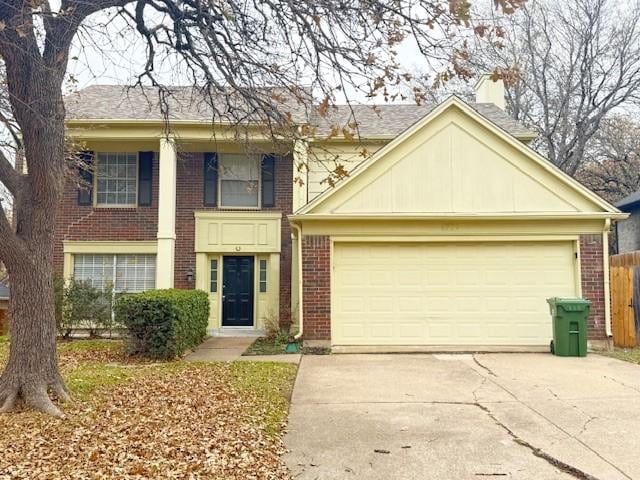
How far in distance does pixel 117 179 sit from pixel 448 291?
955 centimetres

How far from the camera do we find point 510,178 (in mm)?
10742

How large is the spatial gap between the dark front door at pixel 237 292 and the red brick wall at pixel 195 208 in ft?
2.90

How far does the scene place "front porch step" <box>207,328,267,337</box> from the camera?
13.6 meters

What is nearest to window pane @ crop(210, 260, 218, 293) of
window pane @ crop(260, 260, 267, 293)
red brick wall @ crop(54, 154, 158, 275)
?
window pane @ crop(260, 260, 267, 293)

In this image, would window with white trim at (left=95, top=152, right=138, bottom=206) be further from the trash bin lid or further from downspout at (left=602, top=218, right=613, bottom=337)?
downspout at (left=602, top=218, right=613, bottom=337)

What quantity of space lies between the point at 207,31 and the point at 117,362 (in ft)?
20.2

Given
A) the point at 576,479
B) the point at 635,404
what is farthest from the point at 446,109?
the point at 576,479

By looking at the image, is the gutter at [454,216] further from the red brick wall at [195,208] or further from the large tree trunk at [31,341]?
the large tree trunk at [31,341]

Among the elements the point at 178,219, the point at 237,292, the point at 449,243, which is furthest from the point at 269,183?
the point at 449,243

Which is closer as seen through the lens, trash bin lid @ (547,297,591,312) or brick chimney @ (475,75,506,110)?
trash bin lid @ (547,297,591,312)

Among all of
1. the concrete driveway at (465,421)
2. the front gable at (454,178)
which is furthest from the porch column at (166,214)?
the concrete driveway at (465,421)

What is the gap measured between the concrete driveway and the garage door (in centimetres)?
175

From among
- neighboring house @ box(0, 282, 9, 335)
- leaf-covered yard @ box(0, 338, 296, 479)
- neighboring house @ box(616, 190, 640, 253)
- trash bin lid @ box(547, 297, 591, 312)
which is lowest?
leaf-covered yard @ box(0, 338, 296, 479)

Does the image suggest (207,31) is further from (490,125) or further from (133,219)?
(133,219)
